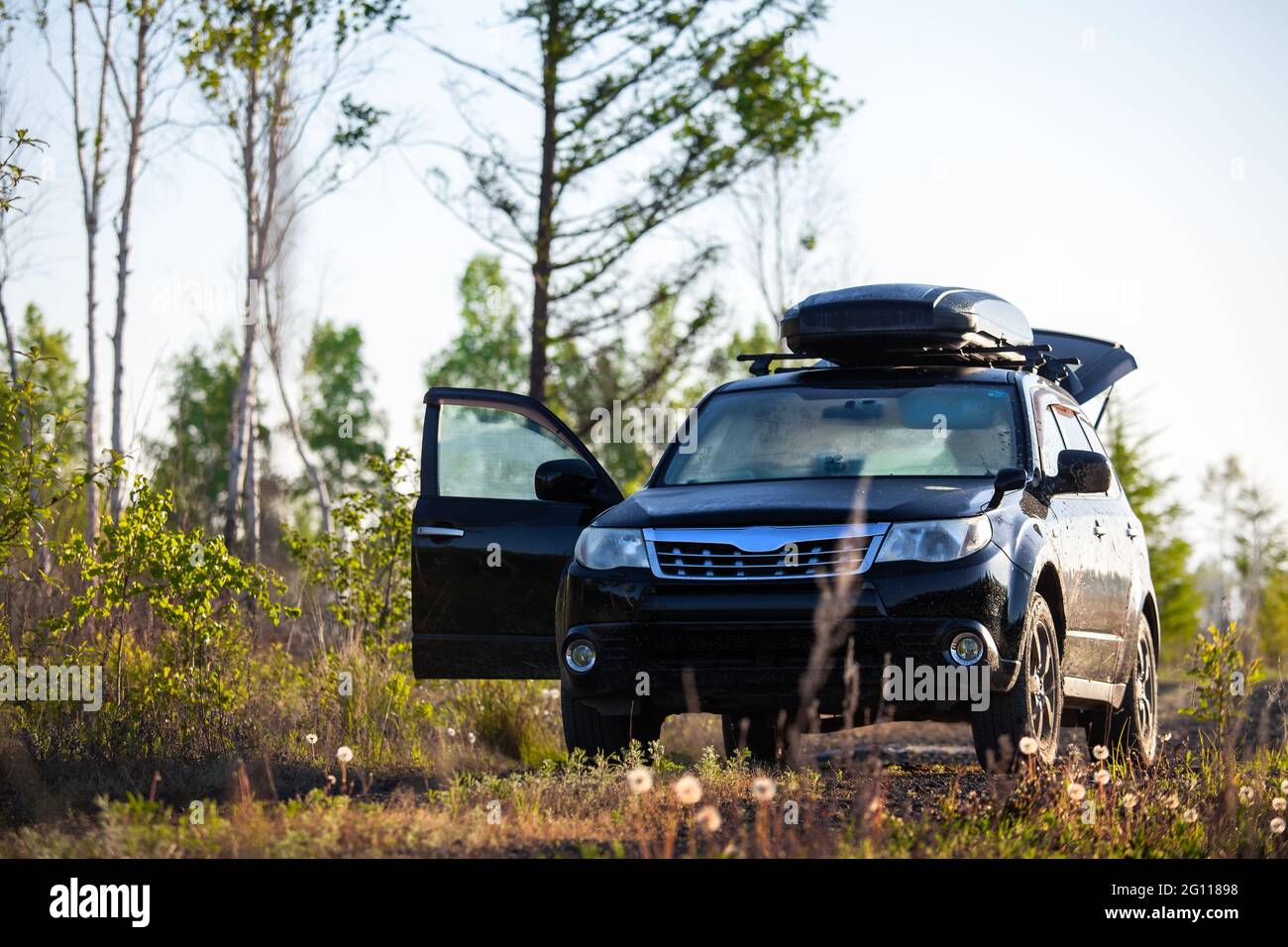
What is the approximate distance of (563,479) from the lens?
26.1 ft

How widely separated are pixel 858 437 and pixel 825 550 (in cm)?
135

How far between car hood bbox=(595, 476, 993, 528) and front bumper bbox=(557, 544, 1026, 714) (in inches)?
9.5

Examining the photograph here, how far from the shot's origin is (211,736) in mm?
8531

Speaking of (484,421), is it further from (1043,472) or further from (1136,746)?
(1136,746)

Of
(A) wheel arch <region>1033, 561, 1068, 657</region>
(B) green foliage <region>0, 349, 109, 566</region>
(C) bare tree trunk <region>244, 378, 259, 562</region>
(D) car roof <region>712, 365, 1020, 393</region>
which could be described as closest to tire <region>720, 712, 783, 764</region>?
(D) car roof <region>712, 365, 1020, 393</region>

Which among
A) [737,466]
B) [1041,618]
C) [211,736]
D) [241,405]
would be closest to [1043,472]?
[1041,618]

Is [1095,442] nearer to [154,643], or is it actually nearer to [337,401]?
[154,643]

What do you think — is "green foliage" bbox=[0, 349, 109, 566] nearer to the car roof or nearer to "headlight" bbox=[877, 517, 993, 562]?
the car roof

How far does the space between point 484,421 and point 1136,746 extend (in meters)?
4.02

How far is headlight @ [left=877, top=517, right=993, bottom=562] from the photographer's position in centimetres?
645

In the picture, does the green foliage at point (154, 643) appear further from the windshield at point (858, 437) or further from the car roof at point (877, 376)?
the car roof at point (877, 376)

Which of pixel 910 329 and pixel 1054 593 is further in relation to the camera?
pixel 910 329

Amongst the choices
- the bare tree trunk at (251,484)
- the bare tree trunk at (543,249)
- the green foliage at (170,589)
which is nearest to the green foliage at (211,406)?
the bare tree trunk at (251,484)

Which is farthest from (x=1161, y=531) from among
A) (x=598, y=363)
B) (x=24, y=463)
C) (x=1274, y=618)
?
(x=24, y=463)
